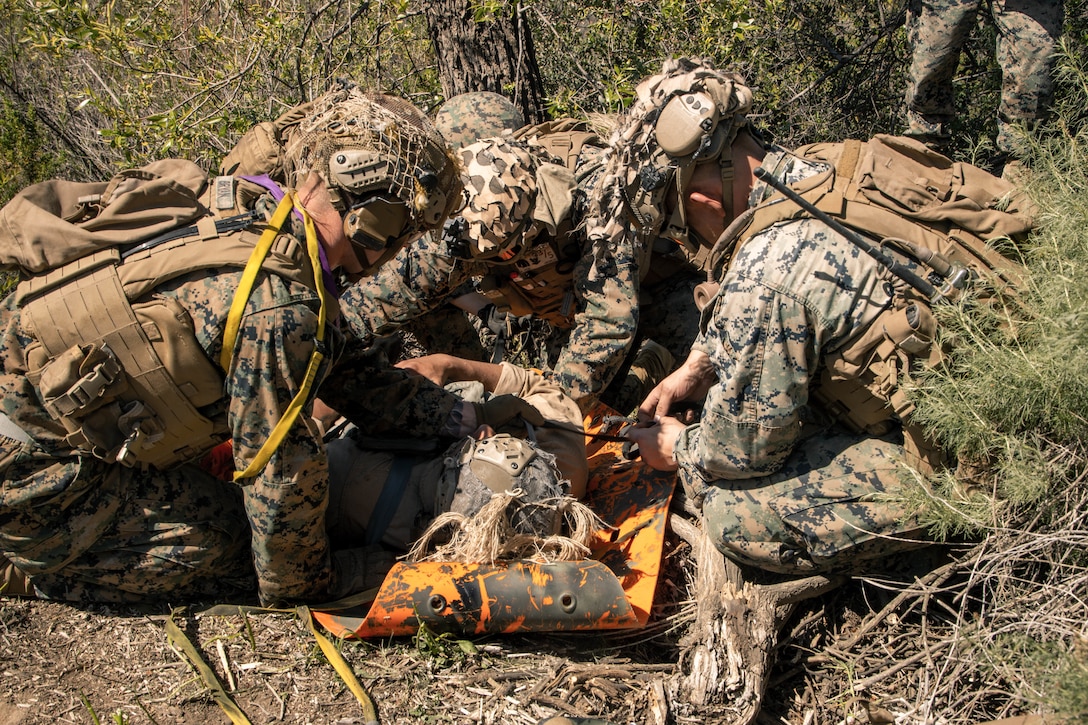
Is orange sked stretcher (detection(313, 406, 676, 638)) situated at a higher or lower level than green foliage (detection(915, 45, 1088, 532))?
lower

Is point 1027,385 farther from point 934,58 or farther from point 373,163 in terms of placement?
point 934,58

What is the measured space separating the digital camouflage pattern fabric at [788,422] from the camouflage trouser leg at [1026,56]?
2445mm

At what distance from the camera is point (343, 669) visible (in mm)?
3348

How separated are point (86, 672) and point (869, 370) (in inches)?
121

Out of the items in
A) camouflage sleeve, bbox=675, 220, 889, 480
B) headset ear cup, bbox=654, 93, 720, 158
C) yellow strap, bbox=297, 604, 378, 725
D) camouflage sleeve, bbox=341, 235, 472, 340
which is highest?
headset ear cup, bbox=654, 93, 720, 158

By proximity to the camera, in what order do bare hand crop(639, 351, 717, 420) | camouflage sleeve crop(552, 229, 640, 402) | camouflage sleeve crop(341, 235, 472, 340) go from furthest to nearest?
1. camouflage sleeve crop(341, 235, 472, 340)
2. camouflage sleeve crop(552, 229, 640, 402)
3. bare hand crop(639, 351, 717, 420)

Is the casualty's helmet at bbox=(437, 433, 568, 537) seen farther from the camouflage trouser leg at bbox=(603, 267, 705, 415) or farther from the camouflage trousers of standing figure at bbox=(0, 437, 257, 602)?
the camouflage trouser leg at bbox=(603, 267, 705, 415)

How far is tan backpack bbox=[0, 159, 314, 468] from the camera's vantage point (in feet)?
10.0

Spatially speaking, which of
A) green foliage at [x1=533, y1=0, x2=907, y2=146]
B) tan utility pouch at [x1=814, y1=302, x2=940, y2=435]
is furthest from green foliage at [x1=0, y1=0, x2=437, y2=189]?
tan utility pouch at [x1=814, y1=302, x2=940, y2=435]

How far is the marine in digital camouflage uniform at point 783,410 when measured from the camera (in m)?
3.09

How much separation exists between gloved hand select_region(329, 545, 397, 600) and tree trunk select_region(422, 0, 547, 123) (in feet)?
11.5

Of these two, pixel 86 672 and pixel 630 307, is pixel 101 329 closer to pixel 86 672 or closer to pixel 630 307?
pixel 86 672

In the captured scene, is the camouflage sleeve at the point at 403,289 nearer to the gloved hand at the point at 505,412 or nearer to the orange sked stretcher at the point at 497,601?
the gloved hand at the point at 505,412

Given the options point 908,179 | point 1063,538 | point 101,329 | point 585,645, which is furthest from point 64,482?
point 1063,538
